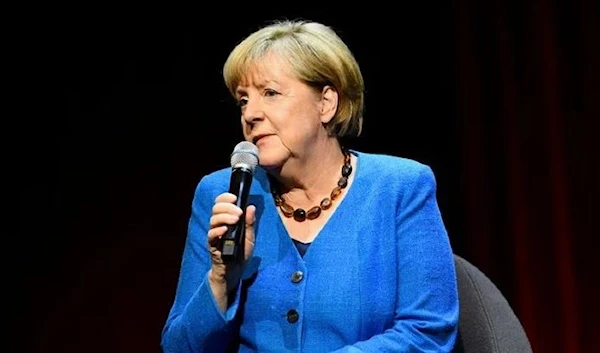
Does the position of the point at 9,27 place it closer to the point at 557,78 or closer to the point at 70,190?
the point at 70,190

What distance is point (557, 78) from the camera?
2.84m

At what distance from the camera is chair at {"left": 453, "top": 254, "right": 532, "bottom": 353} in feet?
6.10

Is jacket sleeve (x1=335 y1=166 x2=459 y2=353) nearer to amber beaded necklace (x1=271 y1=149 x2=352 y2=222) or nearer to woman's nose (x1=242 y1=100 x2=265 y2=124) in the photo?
amber beaded necklace (x1=271 y1=149 x2=352 y2=222)

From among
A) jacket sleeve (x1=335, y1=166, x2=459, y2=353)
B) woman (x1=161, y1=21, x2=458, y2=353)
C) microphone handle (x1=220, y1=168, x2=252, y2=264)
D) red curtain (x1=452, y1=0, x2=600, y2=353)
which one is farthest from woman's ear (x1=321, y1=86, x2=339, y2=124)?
red curtain (x1=452, y1=0, x2=600, y2=353)

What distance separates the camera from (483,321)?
74.5 inches

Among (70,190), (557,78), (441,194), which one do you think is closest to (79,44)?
(70,190)

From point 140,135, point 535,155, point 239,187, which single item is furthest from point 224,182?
point 140,135

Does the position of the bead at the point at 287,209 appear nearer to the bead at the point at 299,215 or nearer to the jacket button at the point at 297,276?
the bead at the point at 299,215

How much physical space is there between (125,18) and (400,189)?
5.68ft

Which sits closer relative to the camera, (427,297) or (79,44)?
(427,297)

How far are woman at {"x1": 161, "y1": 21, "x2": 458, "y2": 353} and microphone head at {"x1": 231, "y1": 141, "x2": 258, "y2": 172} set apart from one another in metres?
0.12

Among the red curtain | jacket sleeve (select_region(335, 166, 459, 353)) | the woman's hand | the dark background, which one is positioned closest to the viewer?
the woman's hand

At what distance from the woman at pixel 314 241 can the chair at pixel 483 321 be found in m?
0.11

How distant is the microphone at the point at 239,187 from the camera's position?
5.13 ft
